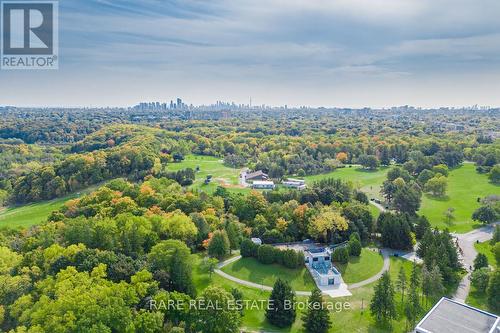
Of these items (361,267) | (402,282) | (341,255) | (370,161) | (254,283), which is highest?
(370,161)

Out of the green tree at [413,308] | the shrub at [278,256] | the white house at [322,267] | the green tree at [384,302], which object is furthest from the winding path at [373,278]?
the shrub at [278,256]

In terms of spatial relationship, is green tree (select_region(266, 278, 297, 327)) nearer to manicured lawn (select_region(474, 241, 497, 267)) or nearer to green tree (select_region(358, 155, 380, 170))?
manicured lawn (select_region(474, 241, 497, 267))

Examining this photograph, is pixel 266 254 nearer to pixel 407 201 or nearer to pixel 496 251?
pixel 496 251

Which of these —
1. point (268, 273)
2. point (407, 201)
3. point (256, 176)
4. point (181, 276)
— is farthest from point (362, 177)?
point (181, 276)

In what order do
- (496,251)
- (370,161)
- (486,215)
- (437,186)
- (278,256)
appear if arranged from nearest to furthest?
1. (278,256)
2. (496,251)
3. (486,215)
4. (437,186)
5. (370,161)

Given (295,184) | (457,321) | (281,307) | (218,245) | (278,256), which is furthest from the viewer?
(295,184)

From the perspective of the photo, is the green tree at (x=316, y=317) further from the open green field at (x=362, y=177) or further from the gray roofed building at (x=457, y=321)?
the open green field at (x=362, y=177)

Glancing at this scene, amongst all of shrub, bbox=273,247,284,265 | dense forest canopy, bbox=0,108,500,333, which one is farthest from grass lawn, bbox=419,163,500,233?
shrub, bbox=273,247,284,265

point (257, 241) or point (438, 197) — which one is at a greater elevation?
point (438, 197)

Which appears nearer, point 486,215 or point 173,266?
point 173,266
